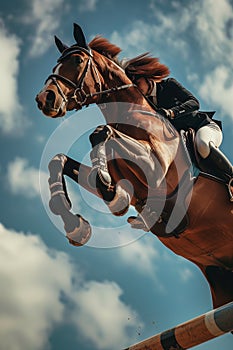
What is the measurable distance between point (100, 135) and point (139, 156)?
529 millimetres

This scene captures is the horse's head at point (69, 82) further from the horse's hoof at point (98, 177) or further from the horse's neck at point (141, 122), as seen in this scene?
the horse's hoof at point (98, 177)

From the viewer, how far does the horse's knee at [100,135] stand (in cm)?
678

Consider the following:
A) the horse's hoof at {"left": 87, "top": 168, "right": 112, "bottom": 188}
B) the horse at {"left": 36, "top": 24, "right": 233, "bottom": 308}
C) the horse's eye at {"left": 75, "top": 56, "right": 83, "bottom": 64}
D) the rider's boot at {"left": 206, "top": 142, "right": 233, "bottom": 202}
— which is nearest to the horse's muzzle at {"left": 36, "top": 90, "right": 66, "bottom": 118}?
the horse at {"left": 36, "top": 24, "right": 233, "bottom": 308}

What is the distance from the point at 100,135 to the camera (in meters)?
6.80

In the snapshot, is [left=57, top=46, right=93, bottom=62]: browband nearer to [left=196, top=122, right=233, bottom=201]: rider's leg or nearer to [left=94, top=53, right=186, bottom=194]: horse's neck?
[left=94, top=53, right=186, bottom=194]: horse's neck

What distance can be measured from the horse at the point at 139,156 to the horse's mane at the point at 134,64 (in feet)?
0.04

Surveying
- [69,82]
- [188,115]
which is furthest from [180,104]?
[69,82]

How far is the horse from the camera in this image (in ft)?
23.1

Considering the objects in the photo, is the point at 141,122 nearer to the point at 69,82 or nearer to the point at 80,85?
the point at 80,85

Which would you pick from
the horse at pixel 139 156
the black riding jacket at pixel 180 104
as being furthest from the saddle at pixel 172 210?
the black riding jacket at pixel 180 104

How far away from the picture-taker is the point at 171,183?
24.6ft

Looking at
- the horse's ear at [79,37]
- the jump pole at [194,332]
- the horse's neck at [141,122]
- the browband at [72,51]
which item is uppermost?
the horse's ear at [79,37]

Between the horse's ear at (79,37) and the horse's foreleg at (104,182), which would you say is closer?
the horse's foreleg at (104,182)

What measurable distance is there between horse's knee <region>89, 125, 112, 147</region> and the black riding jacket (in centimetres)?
118
